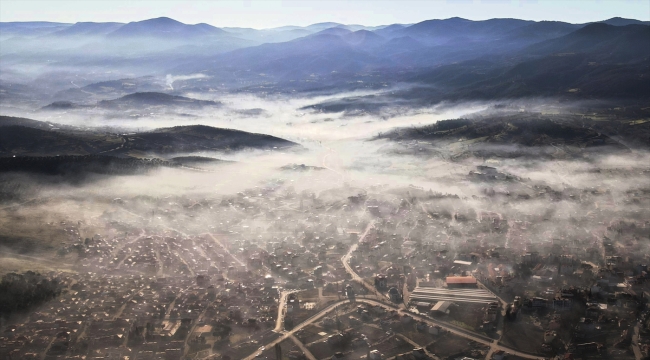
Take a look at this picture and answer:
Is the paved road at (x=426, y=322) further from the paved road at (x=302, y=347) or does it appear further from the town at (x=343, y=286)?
the paved road at (x=302, y=347)

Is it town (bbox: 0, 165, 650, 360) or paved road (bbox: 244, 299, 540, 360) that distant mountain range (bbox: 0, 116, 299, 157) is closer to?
town (bbox: 0, 165, 650, 360)

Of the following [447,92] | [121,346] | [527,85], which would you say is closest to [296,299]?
[121,346]

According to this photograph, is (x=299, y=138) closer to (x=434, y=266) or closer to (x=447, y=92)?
(x=447, y=92)

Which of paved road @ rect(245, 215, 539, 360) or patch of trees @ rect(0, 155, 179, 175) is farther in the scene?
patch of trees @ rect(0, 155, 179, 175)

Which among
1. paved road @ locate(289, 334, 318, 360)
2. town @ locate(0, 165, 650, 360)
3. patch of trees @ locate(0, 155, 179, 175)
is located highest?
patch of trees @ locate(0, 155, 179, 175)

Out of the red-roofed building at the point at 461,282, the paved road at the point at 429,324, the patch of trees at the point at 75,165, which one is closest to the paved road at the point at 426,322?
the paved road at the point at 429,324

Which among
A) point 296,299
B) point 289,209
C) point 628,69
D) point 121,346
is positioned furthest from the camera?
point 628,69

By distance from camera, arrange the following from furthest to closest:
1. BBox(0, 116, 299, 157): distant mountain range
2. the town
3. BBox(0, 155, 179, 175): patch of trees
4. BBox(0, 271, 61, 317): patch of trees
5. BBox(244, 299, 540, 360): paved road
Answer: BBox(0, 116, 299, 157): distant mountain range < BBox(0, 155, 179, 175): patch of trees < BBox(0, 271, 61, 317): patch of trees < the town < BBox(244, 299, 540, 360): paved road

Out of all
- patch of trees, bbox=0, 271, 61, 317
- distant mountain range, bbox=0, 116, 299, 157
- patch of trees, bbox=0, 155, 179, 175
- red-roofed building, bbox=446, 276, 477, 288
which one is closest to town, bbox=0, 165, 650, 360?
red-roofed building, bbox=446, 276, 477, 288

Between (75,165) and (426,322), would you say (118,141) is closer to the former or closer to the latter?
(75,165)
